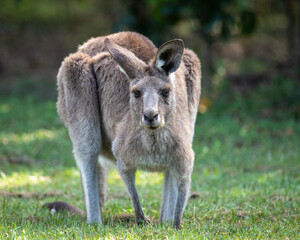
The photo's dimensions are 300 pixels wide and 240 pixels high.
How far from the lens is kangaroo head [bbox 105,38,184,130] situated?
14.2ft

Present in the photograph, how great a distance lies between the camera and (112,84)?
520 centimetres

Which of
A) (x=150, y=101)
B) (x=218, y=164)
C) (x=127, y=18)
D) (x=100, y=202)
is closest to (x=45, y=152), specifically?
(x=218, y=164)

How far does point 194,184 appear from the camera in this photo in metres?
6.69

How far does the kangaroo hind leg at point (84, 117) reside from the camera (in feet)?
16.9

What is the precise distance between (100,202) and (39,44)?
1163 centimetres

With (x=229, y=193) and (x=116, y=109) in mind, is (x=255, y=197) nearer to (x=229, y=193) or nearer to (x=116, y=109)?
(x=229, y=193)

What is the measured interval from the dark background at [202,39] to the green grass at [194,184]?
125cm

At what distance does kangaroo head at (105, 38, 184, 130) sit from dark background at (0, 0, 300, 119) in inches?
242

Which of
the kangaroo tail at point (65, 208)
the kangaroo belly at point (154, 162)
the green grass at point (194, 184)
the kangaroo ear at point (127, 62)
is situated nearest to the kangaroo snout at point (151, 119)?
the kangaroo belly at point (154, 162)

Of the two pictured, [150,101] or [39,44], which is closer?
[150,101]

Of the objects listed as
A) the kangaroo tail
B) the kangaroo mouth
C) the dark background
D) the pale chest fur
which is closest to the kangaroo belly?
the pale chest fur

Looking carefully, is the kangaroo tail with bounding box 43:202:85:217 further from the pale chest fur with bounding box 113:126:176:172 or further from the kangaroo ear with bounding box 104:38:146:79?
the kangaroo ear with bounding box 104:38:146:79

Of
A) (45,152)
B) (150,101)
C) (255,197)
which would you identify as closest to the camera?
(150,101)

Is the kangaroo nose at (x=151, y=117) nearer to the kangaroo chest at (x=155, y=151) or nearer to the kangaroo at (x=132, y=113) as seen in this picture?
the kangaroo at (x=132, y=113)
